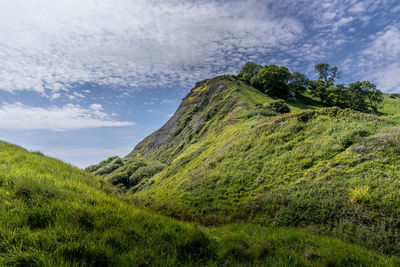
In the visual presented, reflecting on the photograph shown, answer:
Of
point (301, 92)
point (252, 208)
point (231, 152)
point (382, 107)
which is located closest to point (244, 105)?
point (231, 152)

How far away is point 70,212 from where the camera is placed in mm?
3691

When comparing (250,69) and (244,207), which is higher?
(250,69)

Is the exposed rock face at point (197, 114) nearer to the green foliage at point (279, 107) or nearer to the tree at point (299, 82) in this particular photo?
the green foliage at point (279, 107)

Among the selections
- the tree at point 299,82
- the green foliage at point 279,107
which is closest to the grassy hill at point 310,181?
the green foliage at point 279,107

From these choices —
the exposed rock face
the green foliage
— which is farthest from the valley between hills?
the exposed rock face

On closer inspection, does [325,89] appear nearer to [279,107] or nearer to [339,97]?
[339,97]

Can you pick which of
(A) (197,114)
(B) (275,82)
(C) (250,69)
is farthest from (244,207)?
(C) (250,69)

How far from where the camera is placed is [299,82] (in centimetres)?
7119

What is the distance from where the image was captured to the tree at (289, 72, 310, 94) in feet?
232

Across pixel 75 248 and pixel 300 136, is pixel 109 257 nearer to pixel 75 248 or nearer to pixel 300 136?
pixel 75 248

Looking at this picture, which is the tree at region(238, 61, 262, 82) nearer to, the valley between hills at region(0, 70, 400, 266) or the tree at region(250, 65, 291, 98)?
the tree at region(250, 65, 291, 98)

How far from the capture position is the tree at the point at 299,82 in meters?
Answer: 70.8

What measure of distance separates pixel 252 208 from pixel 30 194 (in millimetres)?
10463

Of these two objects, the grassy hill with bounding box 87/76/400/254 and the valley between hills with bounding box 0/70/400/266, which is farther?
the grassy hill with bounding box 87/76/400/254
